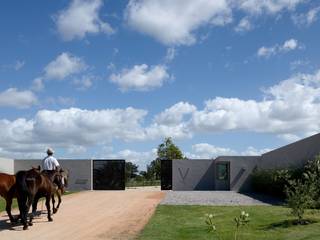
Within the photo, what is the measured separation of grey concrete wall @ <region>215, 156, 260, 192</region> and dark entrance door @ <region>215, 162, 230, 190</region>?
1.73 feet

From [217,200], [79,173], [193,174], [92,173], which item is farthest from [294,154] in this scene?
[79,173]

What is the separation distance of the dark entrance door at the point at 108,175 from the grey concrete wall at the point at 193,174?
3707 millimetres

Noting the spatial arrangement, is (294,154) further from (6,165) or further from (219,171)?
(6,165)

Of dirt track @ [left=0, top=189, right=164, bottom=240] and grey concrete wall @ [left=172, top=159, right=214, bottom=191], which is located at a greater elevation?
grey concrete wall @ [left=172, top=159, right=214, bottom=191]

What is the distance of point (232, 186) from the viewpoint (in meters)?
38.1

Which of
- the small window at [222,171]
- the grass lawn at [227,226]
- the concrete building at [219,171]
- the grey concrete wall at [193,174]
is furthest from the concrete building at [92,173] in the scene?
the grass lawn at [227,226]

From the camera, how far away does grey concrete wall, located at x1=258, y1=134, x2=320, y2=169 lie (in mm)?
25281

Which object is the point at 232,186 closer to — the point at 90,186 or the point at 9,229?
the point at 90,186

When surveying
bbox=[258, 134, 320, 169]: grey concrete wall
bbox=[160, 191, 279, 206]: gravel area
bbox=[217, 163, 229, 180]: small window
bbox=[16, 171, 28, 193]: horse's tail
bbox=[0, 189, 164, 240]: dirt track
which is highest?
bbox=[258, 134, 320, 169]: grey concrete wall

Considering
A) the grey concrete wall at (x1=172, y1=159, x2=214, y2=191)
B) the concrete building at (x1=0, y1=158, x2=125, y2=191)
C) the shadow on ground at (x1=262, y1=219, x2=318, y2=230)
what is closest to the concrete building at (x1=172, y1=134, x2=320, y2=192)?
the grey concrete wall at (x1=172, y1=159, x2=214, y2=191)

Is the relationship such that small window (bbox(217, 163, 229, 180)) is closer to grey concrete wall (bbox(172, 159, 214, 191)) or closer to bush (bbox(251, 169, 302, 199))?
grey concrete wall (bbox(172, 159, 214, 191))

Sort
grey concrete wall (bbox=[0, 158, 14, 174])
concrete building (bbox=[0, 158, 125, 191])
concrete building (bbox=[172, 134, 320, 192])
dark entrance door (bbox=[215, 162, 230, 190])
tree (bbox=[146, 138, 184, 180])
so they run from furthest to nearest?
tree (bbox=[146, 138, 184, 180]) → concrete building (bbox=[0, 158, 125, 191]) → dark entrance door (bbox=[215, 162, 230, 190]) → concrete building (bbox=[172, 134, 320, 192]) → grey concrete wall (bbox=[0, 158, 14, 174])

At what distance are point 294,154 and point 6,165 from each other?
19706 millimetres

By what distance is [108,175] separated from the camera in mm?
39375
